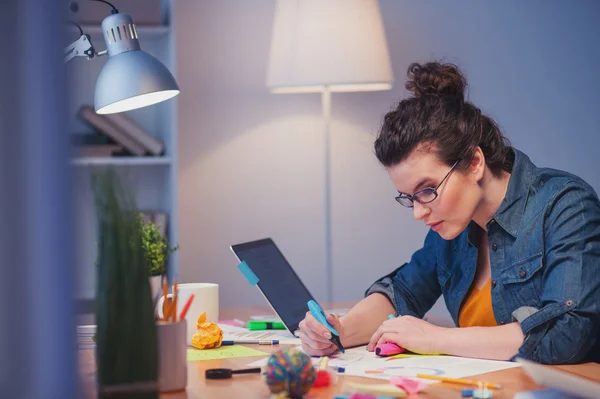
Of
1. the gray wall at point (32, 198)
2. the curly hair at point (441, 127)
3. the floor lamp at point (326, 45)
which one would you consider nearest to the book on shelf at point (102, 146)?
the floor lamp at point (326, 45)

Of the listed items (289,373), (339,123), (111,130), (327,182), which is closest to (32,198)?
(289,373)

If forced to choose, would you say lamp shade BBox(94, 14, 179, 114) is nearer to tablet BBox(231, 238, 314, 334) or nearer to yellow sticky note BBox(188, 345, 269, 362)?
tablet BBox(231, 238, 314, 334)

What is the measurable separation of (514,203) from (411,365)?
0.48m

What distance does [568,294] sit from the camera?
145cm

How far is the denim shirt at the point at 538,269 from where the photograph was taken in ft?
4.70

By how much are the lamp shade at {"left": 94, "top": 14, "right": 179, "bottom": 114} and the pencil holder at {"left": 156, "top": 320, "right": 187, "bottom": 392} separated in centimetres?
63

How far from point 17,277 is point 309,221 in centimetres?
285

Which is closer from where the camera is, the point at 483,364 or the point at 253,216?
the point at 483,364

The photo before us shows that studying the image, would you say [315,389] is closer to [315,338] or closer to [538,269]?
[315,338]

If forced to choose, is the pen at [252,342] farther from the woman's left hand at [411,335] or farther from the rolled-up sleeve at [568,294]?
the rolled-up sleeve at [568,294]

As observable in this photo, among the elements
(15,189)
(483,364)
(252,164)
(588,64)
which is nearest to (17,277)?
(15,189)

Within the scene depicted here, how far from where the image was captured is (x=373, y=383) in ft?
4.08

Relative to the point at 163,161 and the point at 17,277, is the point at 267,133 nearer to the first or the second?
the point at 163,161

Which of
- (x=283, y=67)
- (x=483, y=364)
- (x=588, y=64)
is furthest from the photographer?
(x=588, y=64)
